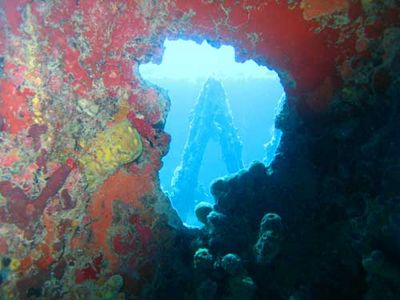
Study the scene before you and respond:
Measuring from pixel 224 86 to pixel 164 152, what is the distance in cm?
2760

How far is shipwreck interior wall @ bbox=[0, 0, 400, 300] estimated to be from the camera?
3.34m

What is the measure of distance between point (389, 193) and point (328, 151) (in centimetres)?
111

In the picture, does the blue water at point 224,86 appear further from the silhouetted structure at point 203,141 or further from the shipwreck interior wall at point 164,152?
the shipwreck interior wall at point 164,152

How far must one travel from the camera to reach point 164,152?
4.34 m

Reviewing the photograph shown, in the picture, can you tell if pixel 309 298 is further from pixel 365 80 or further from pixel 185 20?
pixel 185 20

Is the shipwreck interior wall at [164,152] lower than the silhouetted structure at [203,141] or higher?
lower

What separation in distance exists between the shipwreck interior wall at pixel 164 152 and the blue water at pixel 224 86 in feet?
50.2

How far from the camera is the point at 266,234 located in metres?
4.34

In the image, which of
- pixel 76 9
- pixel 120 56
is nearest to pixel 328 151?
pixel 120 56

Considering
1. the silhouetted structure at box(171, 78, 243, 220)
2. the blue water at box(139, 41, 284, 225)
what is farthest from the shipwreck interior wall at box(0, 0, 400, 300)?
the blue water at box(139, 41, 284, 225)

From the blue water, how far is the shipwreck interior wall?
50.2ft

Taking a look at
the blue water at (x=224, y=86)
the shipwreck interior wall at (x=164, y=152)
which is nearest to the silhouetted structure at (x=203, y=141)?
the blue water at (x=224, y=86)

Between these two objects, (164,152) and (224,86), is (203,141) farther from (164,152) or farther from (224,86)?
(224,86)

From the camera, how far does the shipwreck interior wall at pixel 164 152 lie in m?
3.34
